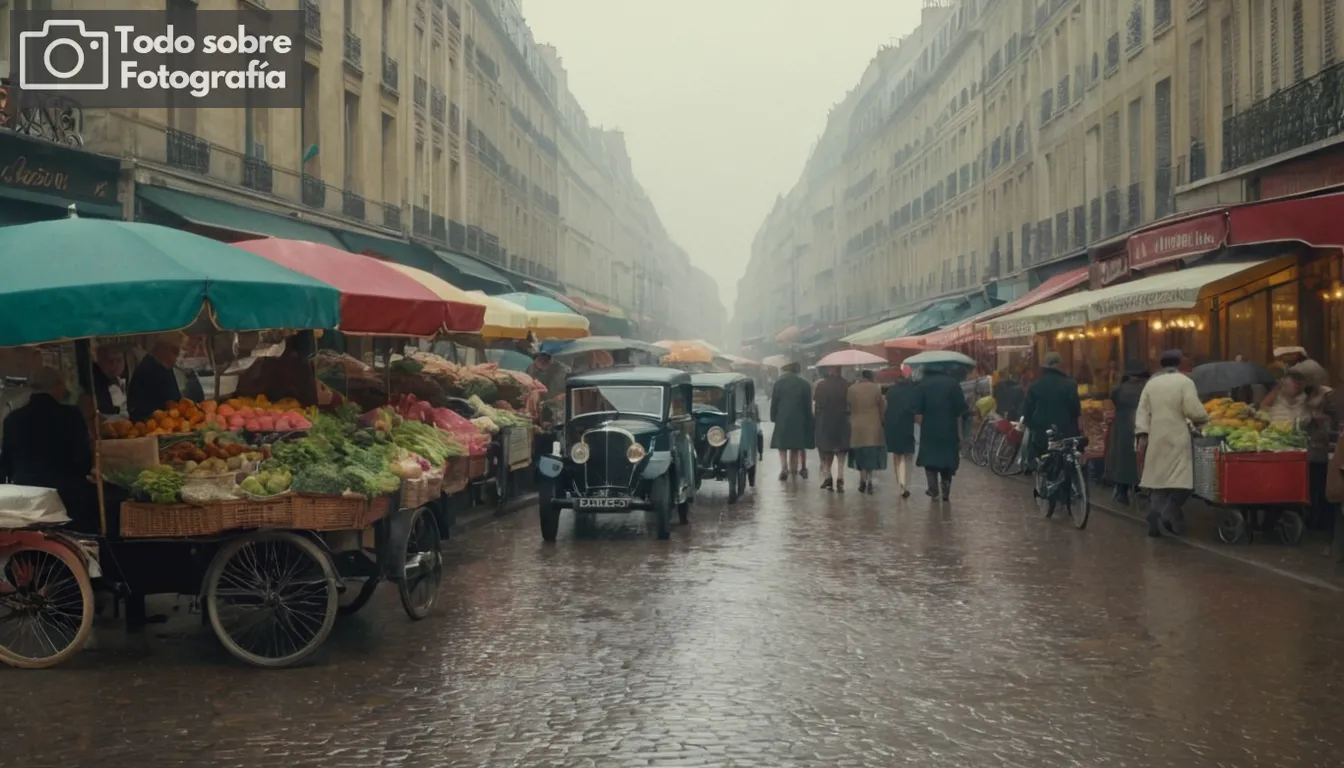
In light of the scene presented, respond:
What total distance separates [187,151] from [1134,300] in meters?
14.1

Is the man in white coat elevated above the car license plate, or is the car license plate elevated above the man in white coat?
the man in white coat

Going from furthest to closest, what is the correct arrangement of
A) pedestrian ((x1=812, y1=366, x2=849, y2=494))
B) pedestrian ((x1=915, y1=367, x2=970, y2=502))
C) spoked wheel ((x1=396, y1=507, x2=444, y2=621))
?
1. pedestrian ((x1=812, y1=366, x2=849, y2=494))
2. pedestrian ((x1=915, y1=367, x2=970, y2=502))
3. spoked wheel ((x1=396, y1=507, x2=444, y2=621))

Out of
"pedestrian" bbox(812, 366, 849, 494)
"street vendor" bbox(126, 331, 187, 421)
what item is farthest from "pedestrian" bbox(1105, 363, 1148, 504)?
"street vendor" bbox(126, 331, 187, 421)

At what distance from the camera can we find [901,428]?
65.3 ft

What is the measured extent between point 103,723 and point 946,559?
8110mm

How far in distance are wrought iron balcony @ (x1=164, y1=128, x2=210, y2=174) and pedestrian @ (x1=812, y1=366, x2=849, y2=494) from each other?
10.2 meters

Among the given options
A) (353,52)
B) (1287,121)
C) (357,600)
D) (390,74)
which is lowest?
(357,600)

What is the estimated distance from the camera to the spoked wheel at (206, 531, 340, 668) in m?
8.48

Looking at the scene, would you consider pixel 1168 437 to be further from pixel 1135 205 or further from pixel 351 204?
pixel 351 204

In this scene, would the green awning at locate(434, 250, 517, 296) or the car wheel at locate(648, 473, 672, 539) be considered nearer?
the car wheel at locate(648, 473, 672, 539)

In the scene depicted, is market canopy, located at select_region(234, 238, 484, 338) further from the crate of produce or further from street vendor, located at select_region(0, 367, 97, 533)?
the crate of produce

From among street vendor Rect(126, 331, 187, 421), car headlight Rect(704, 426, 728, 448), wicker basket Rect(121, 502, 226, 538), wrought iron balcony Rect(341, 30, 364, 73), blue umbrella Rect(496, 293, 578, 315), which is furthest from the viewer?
wrought iron balcony Rect(341, 30, 364, 73)

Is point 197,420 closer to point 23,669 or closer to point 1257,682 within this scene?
point 23,669

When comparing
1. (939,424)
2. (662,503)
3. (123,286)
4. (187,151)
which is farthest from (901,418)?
(123,286)
